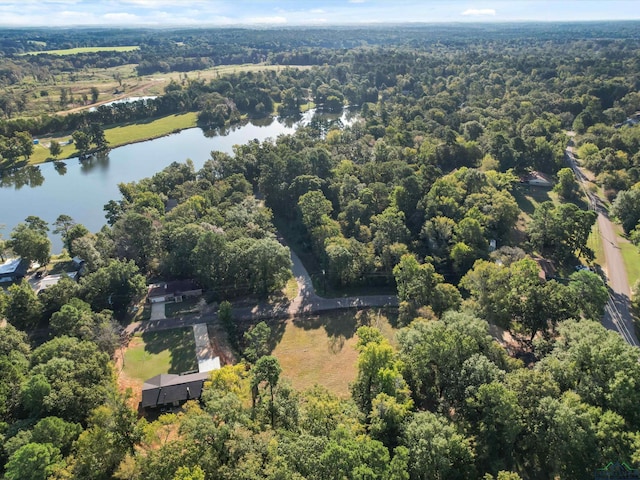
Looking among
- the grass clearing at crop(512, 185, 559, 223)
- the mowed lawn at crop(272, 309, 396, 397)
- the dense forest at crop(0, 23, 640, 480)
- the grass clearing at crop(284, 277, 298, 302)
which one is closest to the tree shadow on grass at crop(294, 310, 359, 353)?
the mowed lawn at crop(272, 309, 396, 397)

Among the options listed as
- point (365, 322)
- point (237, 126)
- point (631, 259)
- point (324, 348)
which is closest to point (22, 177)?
point (237, 126)

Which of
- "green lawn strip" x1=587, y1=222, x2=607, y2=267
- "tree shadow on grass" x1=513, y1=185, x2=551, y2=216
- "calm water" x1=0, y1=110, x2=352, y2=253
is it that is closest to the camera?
"green lawn strip" x1=587, y1=222, x2=607, y2=267

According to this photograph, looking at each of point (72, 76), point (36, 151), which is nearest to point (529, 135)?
point (36, 151)

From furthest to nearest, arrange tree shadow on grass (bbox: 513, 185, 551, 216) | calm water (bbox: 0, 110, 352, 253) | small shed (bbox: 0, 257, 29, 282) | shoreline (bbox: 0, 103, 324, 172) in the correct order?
shoreline (bbox: 0, 103, 324, 172), calm water (bbox: 0, 110, 352, 253), tree shadow on grass (bbox: 513, 185, 551, 216), small shed (bbox: 0, 257, 29, 282)

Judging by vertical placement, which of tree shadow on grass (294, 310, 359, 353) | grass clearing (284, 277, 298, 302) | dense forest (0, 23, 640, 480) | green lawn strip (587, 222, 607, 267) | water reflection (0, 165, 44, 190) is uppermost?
dense forest (0, 23, 640, 480)

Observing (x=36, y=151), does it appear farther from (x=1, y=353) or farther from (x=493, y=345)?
(x=493, y=345)

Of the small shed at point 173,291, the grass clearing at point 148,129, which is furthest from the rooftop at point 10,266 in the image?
the grass clearing at point 148,129

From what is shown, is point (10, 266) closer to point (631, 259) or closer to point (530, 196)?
point (530, 196)

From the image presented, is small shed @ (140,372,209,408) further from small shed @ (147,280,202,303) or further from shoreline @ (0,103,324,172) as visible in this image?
shoreline @ (0,103,324,172)
